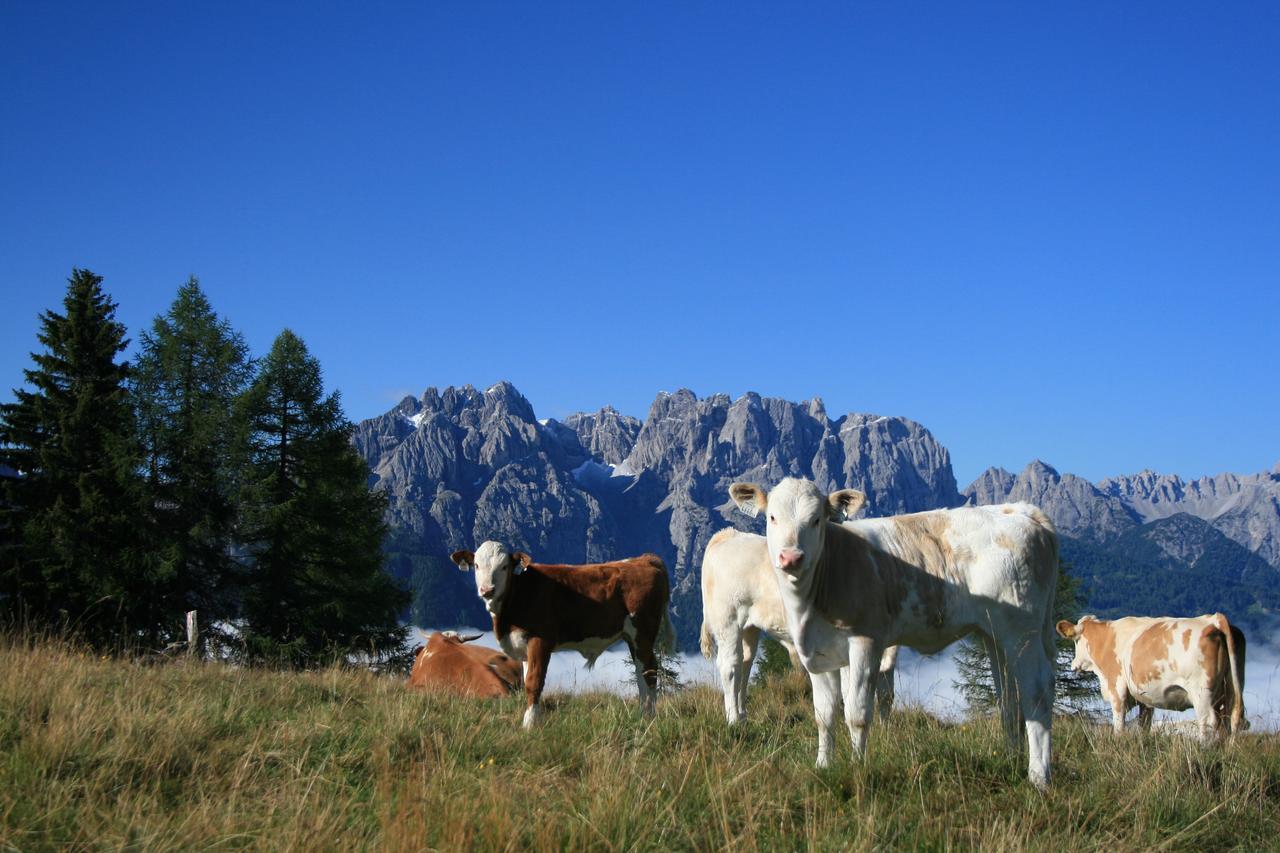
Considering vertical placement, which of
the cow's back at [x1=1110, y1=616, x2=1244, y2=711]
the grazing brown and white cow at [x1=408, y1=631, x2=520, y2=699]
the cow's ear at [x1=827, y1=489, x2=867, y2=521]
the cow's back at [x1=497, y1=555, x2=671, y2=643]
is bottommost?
the grazing brown and white cow at [x1=408, y1=631, x2=520, y2=699]

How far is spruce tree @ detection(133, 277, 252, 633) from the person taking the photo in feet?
102

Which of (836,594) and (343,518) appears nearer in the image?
(836,594)

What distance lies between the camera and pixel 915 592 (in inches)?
279

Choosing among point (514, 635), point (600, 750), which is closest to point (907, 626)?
point (600, 750)

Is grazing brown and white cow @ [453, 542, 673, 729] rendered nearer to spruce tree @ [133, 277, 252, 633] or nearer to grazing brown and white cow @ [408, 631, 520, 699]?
grazing brown and white cow @ [408, 631, 520, 699]

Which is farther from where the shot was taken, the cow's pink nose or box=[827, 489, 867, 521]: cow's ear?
box=[827, 489, 867, 521]: cow's ear

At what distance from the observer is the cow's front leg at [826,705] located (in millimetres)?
6684

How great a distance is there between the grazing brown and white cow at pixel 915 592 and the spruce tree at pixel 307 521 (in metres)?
25.8

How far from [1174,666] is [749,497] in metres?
7.86

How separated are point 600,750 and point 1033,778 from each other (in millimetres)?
2848

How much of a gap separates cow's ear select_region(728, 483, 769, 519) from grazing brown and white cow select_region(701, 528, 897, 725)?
2736 millimetres

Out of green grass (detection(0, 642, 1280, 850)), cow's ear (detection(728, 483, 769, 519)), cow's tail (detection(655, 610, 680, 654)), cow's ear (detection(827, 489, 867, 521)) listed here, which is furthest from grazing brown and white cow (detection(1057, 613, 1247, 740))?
cow's ear (detection(728, 483, 769, 519))

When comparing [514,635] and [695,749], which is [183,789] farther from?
[514,635]

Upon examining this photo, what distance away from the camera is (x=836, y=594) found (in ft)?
22.9
